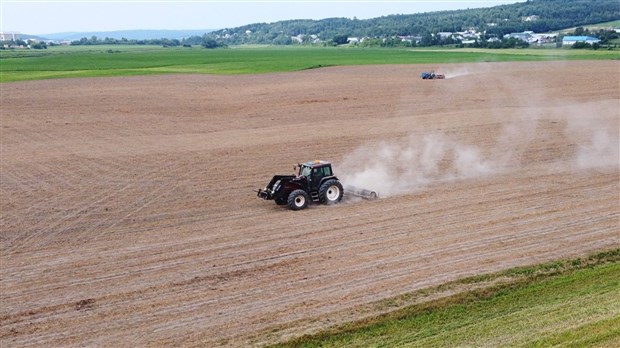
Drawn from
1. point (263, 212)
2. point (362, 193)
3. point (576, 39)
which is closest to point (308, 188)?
point (263, 212)

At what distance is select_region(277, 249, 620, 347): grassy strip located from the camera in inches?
697

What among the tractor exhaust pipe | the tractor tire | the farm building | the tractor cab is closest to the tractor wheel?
the tractor cab

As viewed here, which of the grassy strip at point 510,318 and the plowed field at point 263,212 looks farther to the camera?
the plowed field at point 263,212

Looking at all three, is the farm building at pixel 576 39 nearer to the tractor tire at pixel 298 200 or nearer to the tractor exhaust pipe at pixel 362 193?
the tractor exhaust pipe at pixel 362 193

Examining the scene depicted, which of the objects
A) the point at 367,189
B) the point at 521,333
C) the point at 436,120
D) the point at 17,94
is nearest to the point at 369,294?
the point at 521,333

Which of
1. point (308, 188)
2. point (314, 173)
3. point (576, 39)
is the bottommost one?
point (576, 39)

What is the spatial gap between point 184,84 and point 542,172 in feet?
188

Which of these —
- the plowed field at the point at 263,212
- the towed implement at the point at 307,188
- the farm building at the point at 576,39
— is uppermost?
the towed implement at the point at 307,188

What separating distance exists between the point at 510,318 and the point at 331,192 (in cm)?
1281

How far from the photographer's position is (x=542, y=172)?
36406 mm

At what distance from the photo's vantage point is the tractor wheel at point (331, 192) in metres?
30.3

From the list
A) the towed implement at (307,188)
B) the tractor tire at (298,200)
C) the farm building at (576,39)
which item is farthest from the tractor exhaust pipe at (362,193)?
the farm building at (576,39)

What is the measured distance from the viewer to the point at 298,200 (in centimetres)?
2994

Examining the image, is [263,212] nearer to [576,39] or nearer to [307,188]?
[307,188]
